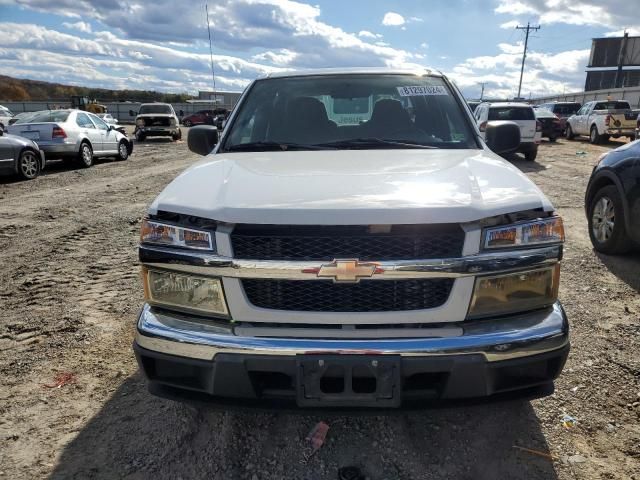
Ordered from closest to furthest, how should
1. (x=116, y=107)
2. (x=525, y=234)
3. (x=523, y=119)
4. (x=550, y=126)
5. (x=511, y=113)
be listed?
1. (x=525, y=234)
2. (x=523, y=119)
3. (x=511, y=113)
4. (x=550, y=126)
5. (x=116, y=107)

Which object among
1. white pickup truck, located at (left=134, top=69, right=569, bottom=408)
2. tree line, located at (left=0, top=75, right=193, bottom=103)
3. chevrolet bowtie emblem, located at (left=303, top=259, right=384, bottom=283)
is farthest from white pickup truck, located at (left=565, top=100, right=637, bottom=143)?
tree line, located at (left=0, top=75, right=193, bottom=103)

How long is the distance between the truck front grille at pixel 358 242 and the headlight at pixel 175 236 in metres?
0.21

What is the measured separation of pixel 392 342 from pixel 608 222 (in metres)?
4.34

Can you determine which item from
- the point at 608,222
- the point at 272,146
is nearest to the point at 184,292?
the point at 272,146

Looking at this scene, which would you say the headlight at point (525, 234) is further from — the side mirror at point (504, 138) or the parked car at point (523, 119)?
the parked car at point (523, 119)

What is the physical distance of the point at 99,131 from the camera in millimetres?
13867

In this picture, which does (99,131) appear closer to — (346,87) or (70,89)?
(346,87)

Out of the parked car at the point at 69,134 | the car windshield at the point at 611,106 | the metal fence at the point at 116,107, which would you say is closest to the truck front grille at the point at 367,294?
the parked car at the point at 69,134

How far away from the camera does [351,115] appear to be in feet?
11.3

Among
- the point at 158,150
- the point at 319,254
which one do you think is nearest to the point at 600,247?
the point at 319,254

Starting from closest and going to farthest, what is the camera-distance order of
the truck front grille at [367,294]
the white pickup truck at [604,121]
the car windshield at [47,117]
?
the truck front grille at [367,294], the car windshield at [47,117], the white pickup truck at [604,121]

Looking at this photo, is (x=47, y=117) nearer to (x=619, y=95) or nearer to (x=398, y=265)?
(x=398, y=265)

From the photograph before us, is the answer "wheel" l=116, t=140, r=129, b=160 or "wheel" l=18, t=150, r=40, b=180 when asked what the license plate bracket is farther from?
"wheel" l=116, t=140, r=129, b=160

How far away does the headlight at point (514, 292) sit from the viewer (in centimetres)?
197
